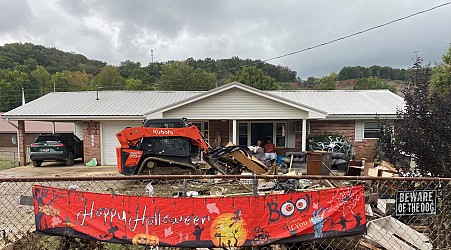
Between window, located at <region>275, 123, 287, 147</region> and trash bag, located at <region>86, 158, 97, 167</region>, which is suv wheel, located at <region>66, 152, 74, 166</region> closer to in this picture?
trash bag, located at <region>86, 158, 97, 167</region>

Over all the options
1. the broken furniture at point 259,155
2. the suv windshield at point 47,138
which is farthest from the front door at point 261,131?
the suv windshield at point 47,138

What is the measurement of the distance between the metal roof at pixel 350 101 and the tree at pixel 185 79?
41.0 metres

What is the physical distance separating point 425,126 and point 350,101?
13.7m

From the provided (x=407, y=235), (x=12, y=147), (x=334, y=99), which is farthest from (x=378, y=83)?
(x=407, y=235)

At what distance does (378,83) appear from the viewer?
65625mm

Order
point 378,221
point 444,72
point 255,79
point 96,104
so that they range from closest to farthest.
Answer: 1. point 378,221
2. point 96,104
3. point 444,72
4. point 255,79

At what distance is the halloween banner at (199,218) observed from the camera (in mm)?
3279

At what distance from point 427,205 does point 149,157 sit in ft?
29.1

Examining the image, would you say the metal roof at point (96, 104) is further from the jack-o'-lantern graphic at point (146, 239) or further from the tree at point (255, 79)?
the tree at point (255, 79)

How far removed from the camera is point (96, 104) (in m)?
19.0

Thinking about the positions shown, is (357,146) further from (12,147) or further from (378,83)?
(378,83)

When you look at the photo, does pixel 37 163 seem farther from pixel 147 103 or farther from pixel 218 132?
pixel 218 132

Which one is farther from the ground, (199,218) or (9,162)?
(199,218)

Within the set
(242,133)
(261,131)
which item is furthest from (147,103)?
(261,131)
